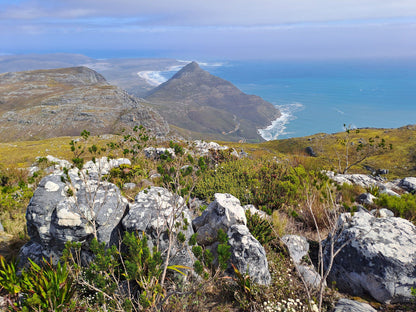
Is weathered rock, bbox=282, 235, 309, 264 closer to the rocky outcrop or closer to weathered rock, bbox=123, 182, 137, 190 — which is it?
the rocky outcrop

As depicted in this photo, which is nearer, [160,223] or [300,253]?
[160,223]

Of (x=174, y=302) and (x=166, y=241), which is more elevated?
(x=166, y=241)

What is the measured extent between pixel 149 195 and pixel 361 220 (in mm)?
4478

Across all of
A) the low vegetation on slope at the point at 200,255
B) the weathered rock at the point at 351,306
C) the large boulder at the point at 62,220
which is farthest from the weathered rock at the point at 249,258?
the large boulder at the point at 62,220

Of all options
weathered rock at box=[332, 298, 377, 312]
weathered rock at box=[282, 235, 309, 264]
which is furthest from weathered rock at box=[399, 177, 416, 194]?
weathered rock at box=[332, 298, 377, 312]

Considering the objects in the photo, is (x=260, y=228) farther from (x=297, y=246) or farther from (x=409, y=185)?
(x=409, y=185)

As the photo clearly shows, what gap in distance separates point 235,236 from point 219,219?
0.66 metres

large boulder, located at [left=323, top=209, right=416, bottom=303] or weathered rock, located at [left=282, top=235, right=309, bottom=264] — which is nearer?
large boulder, located at [left=323, top=209, right=416, bottom=303]

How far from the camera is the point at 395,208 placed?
6.20 metres

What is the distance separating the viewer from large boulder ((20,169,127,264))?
412 cm

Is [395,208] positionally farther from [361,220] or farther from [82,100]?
[82,100]

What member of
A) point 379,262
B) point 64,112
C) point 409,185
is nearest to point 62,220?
point 379,262

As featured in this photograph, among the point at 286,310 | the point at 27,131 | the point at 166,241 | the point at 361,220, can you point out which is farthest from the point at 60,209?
the point at 27,131

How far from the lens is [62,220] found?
4.10 metres
